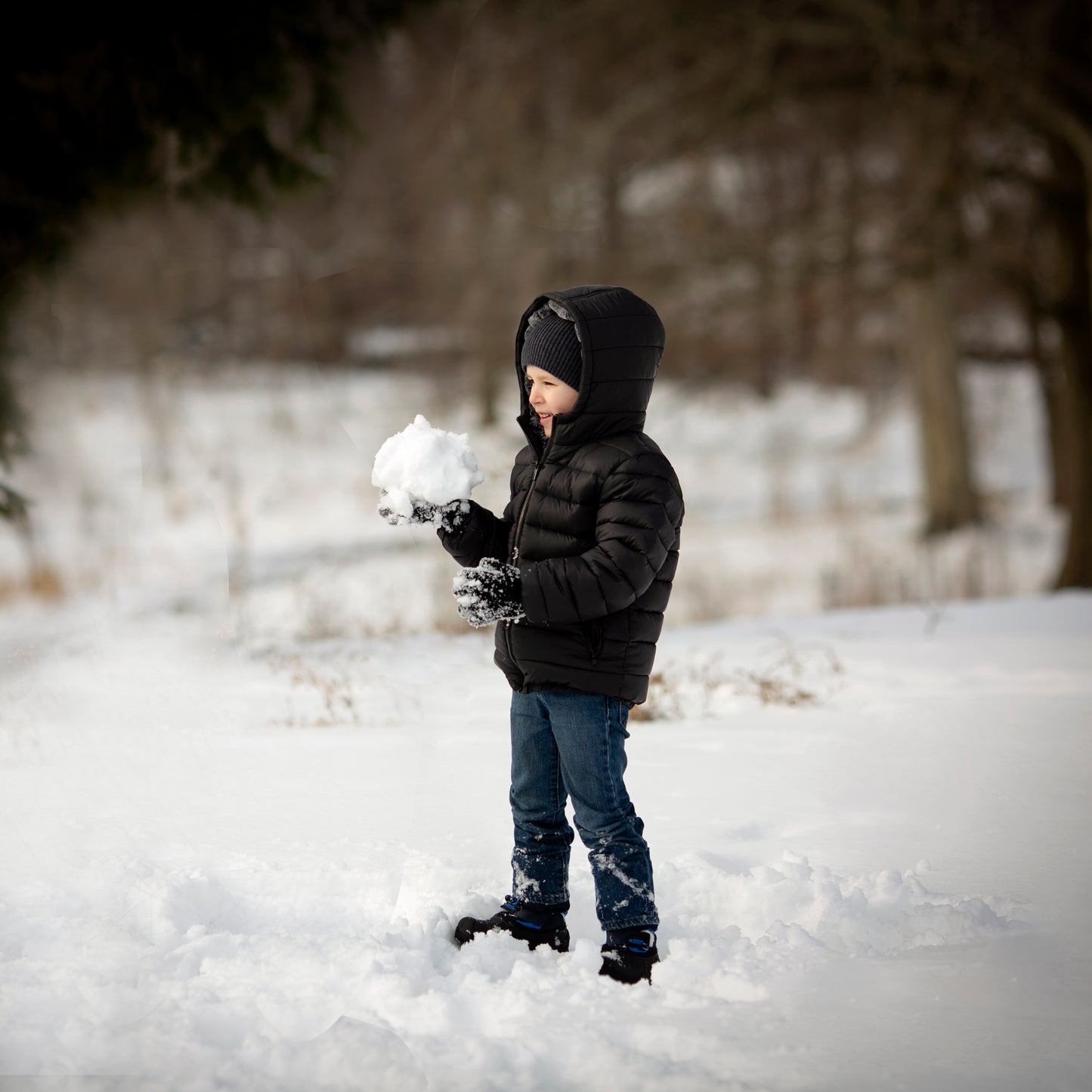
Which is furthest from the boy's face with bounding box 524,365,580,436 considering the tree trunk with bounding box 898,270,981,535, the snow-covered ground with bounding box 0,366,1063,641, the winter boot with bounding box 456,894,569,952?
the tree trunk with bounding box 898,270,981,535

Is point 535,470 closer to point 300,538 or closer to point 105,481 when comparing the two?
point 300,538

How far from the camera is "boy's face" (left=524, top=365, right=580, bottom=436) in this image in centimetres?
233


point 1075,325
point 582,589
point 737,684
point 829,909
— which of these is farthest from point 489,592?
point 1075,325

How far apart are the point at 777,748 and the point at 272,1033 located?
213 centimetres

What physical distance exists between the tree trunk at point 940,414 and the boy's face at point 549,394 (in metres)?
9.85

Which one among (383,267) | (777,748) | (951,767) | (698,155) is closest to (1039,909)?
(951,767)

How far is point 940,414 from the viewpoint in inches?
453

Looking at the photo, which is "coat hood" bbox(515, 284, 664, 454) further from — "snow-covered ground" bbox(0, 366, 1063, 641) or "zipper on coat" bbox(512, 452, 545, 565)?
"snow-covered ground" bbox(0, 366, 1063, 641)

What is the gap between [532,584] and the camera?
2203mm

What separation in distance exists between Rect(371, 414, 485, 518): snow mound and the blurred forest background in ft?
0.99

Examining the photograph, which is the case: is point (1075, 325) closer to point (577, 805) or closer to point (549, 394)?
point (549, 394)

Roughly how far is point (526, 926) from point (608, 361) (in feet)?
4.05

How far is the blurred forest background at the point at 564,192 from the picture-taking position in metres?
2.22

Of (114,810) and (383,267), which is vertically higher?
(383,267)
